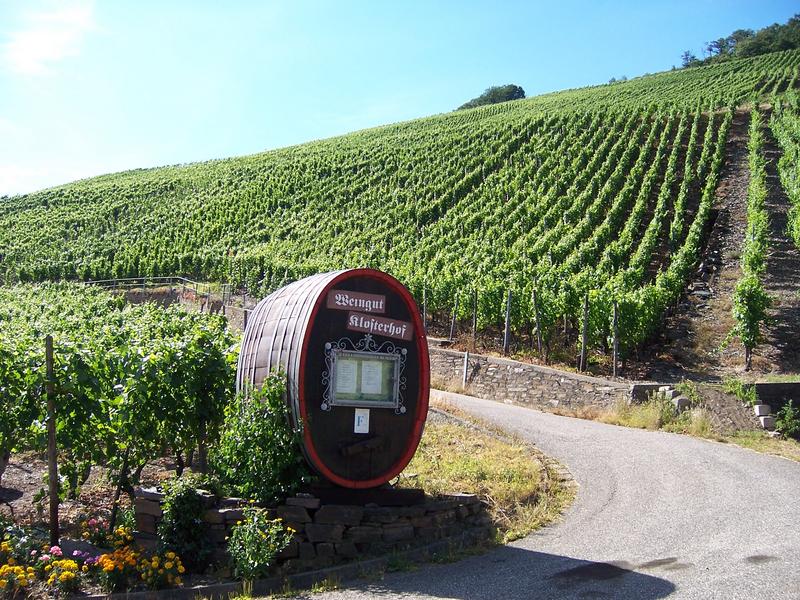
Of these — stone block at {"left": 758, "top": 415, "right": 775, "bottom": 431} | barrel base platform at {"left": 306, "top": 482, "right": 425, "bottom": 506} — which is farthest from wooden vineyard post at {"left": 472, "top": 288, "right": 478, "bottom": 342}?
barrel base platform at {"left": 306, "top": 482, "right": 425, "bottom": 506}

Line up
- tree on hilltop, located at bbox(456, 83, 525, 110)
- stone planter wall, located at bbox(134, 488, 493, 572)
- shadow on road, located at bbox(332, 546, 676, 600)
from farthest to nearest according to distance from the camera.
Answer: tree on hilltop, located at bbox(456, 83, 525, 110) < stone planter wall, located at bbox(134, 488, 493, 572) < shadow on road, located at bbox(332, 546, 676, 600)

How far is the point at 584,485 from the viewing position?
9453mm

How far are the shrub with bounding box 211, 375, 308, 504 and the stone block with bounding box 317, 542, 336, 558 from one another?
1.83 ft

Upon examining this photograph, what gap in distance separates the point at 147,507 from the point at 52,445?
1247mm

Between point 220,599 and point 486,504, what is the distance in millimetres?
3062

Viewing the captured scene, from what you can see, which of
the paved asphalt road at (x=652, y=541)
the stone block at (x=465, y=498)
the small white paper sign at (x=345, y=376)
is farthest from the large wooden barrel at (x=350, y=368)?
the paved asphalt road at (x=652, y=541)

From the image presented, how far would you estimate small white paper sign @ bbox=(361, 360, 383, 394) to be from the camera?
24.9 ft

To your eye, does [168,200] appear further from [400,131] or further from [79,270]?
[400,131]

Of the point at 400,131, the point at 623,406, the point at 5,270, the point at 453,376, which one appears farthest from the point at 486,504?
the point at 400,131

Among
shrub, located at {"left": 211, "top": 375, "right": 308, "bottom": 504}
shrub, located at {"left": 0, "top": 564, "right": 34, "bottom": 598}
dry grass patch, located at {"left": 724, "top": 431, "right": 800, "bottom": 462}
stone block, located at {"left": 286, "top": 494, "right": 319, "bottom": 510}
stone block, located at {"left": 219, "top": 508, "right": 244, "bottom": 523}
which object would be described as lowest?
dry grass patch, located at {"left": 724, "top": 431, "right": 800, "bottom": 462}

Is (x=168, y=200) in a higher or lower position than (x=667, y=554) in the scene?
higher

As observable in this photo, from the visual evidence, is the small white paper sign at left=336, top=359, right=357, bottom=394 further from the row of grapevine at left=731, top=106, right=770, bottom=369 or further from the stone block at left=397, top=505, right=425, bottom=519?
the row of grapevine at left=731, top=106, right=770, bottom=369

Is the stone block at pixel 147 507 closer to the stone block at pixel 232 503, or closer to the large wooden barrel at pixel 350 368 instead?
the stone block at pixel 232 503

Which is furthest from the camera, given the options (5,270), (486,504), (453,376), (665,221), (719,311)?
(5,270)
